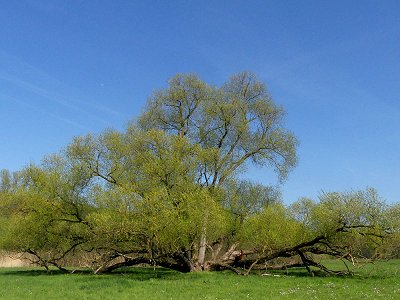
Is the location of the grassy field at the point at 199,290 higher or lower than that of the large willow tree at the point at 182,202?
lower

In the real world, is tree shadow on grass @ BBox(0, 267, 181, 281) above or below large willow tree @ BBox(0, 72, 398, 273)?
below

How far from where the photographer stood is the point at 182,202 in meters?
36.1

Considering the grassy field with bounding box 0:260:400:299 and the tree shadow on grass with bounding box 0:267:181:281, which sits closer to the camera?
the grassy field with bounding box 0:260:400:299

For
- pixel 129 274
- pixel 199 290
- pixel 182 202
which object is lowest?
pixel 199 290

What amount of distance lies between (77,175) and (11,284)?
12.2 meters

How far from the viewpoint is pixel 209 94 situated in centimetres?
4850

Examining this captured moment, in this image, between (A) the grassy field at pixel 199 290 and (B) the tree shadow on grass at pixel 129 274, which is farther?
(B) the tree shadow on grass at pixel 129 274

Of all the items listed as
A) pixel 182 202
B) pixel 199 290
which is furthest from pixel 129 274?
pixel 199 290

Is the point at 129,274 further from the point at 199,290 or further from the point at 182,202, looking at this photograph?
the point at 199,290

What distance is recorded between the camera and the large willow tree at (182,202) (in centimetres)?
3506

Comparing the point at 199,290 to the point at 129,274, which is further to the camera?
the point at 129,274

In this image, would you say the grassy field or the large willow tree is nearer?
the grassy field

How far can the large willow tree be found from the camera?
35062 mm

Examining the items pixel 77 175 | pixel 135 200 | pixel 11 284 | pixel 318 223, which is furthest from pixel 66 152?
pixel 318 223
